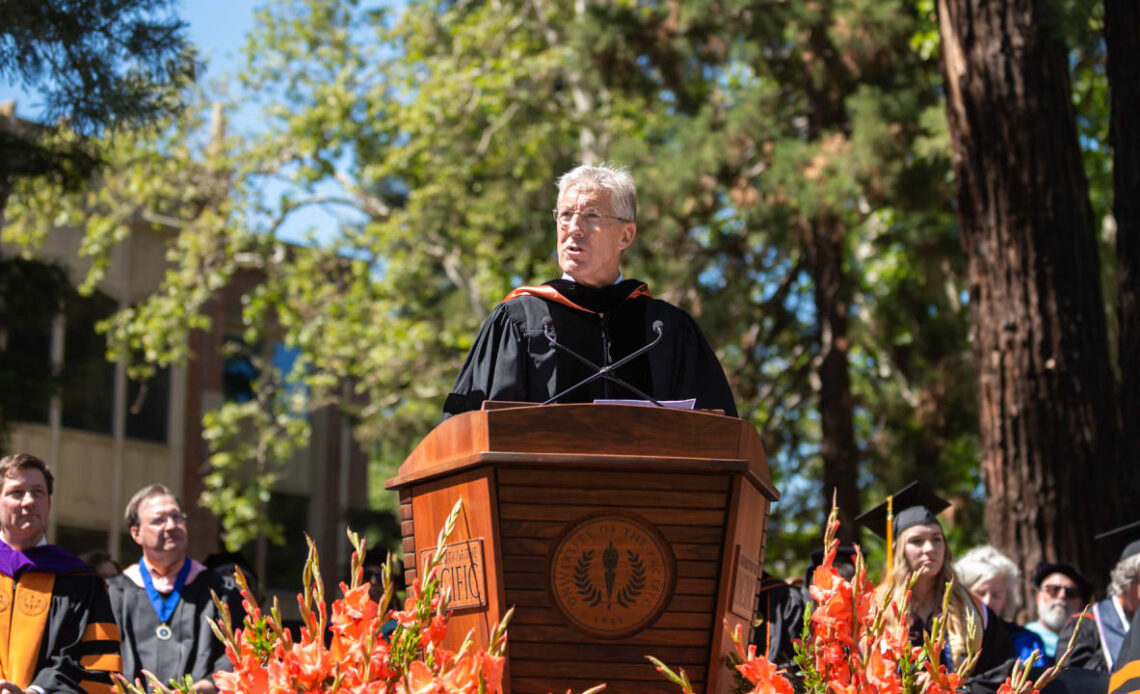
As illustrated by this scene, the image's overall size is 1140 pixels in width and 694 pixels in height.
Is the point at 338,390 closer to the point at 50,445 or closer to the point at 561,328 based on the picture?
the point at 50,445

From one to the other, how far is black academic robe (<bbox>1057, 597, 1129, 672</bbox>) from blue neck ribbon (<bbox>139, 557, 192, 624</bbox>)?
3829 millimetres

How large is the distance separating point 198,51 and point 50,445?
15.6 m

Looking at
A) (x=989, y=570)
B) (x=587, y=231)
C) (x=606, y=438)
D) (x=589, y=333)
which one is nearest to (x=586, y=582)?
(x=606, y=438)

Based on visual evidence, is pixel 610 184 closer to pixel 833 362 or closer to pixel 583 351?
pixel 583 351

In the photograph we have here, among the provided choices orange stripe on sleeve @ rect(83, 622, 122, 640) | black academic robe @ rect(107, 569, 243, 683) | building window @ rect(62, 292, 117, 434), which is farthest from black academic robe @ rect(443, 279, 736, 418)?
building window @ rect(62, 292, 117, 434)

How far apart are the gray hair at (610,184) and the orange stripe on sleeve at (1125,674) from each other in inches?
71.4

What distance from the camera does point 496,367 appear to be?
404 centimetres

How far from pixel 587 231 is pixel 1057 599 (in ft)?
15.2

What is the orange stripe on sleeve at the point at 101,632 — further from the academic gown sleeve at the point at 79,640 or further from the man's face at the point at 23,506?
the man's face at the point at 23,506

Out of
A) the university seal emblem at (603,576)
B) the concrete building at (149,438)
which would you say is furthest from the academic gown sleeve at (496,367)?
the concrete building at (149,438)

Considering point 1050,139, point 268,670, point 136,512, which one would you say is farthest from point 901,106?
point 268,670

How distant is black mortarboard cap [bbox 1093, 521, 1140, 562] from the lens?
6.81m

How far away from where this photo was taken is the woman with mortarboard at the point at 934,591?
570cm

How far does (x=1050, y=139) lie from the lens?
27.4 feet
